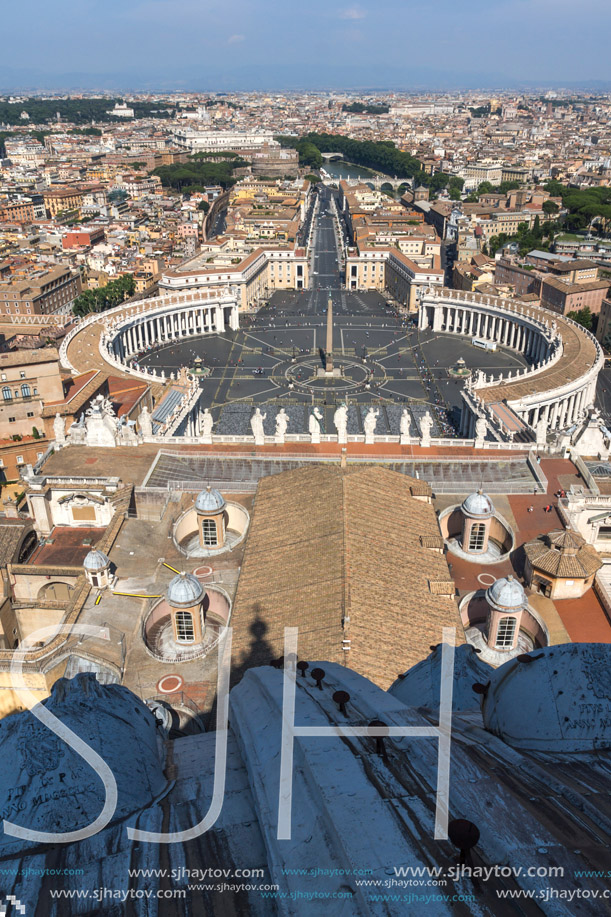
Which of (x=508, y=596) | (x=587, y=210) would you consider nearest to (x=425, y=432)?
(x=508, y=596)

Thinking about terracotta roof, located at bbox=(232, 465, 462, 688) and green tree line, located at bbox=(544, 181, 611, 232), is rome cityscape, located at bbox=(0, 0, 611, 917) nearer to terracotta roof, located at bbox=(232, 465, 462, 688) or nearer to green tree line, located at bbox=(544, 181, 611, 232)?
terracotta roof, located at bbox=(232, 465, 462, 688)

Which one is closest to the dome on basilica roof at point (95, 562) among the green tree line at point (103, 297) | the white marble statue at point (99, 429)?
the white marble statue at point (99, 429)

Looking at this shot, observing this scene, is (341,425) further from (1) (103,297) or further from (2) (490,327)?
(1) (103,297)

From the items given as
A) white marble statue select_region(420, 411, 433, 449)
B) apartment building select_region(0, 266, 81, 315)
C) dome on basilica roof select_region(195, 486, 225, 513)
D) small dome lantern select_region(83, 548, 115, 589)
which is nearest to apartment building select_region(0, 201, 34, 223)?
apartment building select_region(0, 266, 81, 315)

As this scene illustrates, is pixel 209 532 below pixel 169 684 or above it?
above

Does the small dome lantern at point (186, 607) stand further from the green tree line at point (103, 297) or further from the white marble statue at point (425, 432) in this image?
the green tree line at point (103, 297)
